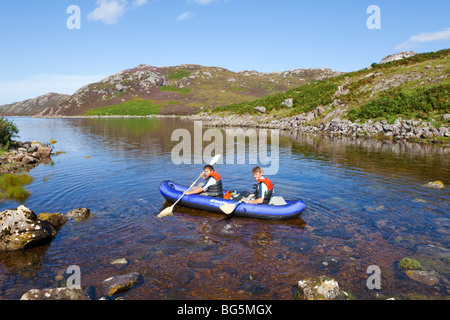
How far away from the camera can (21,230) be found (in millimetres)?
9492

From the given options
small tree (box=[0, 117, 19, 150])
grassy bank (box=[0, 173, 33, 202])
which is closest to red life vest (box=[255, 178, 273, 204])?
grassy bank (box=[0, 173, 33, 202])

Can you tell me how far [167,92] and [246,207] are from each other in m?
130

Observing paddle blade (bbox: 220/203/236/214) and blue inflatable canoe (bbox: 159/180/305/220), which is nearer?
blue inflatable canoe (bbox: 159/180/305/220)

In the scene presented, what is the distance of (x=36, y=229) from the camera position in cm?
969

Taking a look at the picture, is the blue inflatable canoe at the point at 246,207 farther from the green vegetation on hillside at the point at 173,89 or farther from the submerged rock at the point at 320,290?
the green vegetation on hillside at the point at 173,89

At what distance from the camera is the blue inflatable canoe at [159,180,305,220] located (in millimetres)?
11781

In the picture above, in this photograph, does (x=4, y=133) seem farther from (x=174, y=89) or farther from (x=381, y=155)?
(x=174, y=89)

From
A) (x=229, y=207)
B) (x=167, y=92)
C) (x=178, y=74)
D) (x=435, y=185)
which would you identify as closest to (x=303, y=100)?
(x=435, y=185)

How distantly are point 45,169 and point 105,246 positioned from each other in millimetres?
15393

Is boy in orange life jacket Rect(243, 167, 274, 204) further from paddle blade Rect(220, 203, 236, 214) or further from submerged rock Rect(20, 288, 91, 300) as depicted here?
submerged rock Rect(20, 288, 91, 300)

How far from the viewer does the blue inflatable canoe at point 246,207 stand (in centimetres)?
1178

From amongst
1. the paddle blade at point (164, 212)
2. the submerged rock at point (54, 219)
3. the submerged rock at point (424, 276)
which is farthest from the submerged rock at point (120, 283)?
the submerged rock at point (424, 276)

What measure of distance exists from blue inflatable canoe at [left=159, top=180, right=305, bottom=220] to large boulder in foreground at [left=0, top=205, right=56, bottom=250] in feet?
18.7

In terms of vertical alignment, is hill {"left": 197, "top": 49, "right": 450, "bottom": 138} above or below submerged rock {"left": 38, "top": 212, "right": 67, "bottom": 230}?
above
